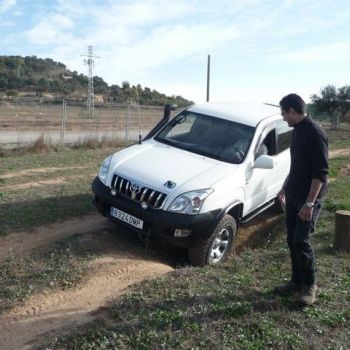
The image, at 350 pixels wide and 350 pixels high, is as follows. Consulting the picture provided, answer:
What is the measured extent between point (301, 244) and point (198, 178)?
62.1 inches

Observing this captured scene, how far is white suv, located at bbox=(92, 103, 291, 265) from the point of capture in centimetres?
507

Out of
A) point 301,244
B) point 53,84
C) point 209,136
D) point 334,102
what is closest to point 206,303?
point 301,244

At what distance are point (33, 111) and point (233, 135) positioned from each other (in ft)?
123

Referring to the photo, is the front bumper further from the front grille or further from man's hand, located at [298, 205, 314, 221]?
man's hand, located at [298, 205, 314, 221]

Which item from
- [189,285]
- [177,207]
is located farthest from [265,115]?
[189,285]

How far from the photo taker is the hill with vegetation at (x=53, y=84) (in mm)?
57878

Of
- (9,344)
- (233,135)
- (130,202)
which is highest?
(233,135)

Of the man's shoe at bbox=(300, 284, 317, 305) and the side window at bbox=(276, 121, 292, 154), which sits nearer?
the man's shoe at bbox=(300, 284, 317, 305)

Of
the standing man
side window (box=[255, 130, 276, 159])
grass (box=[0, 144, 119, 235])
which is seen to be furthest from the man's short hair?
grass (box=[0, 144, 119, 235])

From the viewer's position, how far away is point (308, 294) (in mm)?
4172

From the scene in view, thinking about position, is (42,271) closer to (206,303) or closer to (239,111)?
(206,303)

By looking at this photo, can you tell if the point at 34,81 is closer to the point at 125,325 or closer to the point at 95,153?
the point at 95,153

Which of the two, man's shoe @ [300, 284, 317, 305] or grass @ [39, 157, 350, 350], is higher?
man's shoe @ [300, 284, 317, 305]

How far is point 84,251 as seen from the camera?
523 cm
